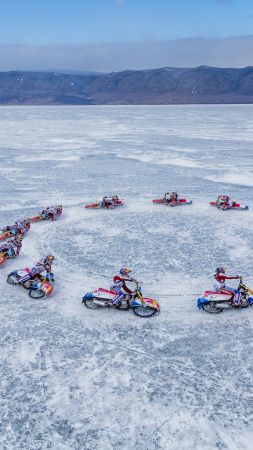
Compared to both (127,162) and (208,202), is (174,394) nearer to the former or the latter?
(208,202)

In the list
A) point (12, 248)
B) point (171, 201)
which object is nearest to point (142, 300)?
point (12, 248)

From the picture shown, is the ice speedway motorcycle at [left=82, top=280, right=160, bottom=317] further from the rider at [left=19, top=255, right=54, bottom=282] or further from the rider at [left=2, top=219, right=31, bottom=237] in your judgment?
the rider at [left=2, top=219, right=31, bottom=237]

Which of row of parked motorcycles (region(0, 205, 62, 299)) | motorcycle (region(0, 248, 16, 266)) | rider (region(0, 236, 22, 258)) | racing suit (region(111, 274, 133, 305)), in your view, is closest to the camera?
racing suit (region(111, 274, 133, 305))

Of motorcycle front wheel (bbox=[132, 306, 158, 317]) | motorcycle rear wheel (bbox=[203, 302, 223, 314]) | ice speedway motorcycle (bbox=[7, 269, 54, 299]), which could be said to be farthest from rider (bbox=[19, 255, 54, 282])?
motorcycle rear wheel (bbox=[203, 302, 223, 314])

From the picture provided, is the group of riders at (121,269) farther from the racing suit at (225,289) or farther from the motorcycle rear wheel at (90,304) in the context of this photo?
the motorcycle rear wheel at (90,304)

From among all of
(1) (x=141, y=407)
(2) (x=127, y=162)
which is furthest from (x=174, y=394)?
(2) (x=127, y=162)

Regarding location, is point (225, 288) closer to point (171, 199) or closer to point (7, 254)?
point (7, 254)

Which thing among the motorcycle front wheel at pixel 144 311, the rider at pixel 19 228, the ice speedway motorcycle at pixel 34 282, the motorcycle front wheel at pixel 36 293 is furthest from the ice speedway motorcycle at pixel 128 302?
the rider at pixel 19 228
